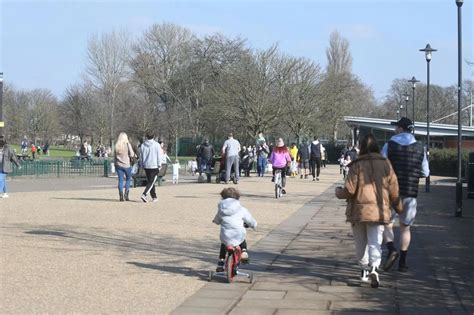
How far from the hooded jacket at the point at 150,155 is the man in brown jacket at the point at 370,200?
9.57 m

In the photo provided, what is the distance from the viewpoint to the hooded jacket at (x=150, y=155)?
16234 millimetres

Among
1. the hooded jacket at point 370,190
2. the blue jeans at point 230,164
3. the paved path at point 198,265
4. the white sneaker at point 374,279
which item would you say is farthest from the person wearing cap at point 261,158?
the white sneaker at point 374,279

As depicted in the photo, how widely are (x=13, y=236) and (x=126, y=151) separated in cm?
637

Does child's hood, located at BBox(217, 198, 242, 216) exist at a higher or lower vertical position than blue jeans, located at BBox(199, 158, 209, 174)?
lower

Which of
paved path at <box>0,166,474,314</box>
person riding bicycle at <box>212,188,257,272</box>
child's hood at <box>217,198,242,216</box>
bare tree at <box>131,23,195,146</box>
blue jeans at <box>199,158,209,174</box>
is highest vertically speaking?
bare tree at <box>131,23,195,146</box>

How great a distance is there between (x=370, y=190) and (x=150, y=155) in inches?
391

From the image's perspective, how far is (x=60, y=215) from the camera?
1352 centimetres

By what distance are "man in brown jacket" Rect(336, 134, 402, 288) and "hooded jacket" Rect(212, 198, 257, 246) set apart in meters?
1.09

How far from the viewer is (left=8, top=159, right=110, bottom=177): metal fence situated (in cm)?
3086

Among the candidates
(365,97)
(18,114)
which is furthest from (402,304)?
(365,97)

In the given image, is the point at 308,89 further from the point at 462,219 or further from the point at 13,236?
the point at 13,236

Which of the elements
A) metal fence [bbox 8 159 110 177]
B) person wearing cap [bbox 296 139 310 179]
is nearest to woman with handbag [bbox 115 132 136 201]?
person wearing cap [bbox 296 139 310 179]

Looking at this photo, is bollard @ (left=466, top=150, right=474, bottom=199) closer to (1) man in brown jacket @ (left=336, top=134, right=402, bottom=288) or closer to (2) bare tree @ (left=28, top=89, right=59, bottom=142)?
(1) man in brown jacket @ (left=336, top=134, right=402, bottom=288)

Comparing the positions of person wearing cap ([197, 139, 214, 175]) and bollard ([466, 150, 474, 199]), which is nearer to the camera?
bollard ([466, 150, 474, 199])
